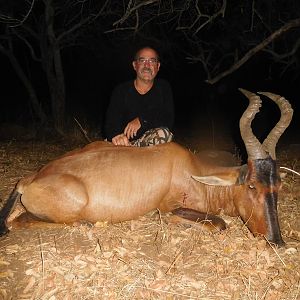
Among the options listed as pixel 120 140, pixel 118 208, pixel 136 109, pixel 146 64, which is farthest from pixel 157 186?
pixel 146 64

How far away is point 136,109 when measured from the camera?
6.05 meters

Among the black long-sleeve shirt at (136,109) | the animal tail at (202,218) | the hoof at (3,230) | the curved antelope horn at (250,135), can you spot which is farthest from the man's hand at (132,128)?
the hoof at (3,230)

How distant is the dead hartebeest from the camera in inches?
174

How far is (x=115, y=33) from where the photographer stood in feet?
43.9

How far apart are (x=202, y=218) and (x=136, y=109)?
6.84 feet

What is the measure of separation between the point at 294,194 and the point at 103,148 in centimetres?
293

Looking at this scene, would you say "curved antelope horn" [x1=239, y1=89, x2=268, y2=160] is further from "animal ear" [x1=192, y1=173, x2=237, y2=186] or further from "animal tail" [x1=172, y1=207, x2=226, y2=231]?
"animal tail" [x1=172, y1=207, x2=226, y2=231]

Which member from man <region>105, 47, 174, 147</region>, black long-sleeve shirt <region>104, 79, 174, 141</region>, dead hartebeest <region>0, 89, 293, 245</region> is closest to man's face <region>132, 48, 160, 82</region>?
man <region>105, 47, 174, 147</region>

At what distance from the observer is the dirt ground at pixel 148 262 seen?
3.40m

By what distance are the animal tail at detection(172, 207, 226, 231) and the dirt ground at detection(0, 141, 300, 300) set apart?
0.10 m

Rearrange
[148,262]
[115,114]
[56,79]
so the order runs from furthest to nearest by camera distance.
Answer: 1. [56,79]
2. [115,114]
3. [148,262]

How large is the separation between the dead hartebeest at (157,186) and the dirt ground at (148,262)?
0.62 ft

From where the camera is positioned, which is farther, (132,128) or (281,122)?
(132,128)

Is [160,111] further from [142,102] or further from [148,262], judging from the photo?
[148,262]
